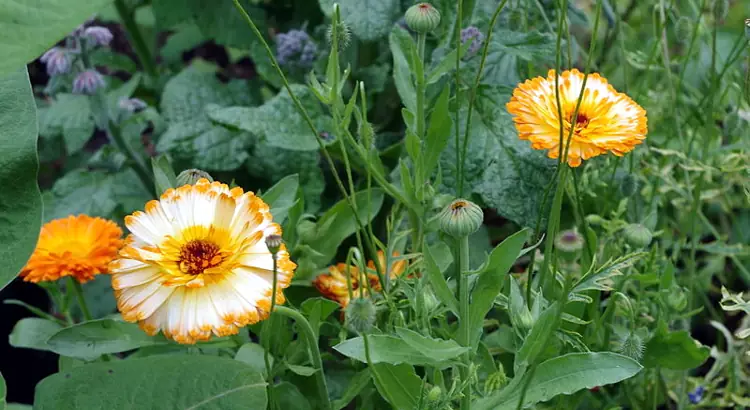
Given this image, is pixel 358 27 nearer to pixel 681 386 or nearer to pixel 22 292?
pixel 681 386

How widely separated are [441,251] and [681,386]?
387 millimetres

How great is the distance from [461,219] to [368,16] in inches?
24.2

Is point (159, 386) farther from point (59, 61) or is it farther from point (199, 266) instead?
point (59, 61)

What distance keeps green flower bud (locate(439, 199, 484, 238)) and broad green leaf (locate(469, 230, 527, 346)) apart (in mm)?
67

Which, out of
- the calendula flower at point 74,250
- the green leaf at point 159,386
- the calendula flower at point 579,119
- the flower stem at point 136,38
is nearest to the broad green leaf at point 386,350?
the green leaf at point 159,386

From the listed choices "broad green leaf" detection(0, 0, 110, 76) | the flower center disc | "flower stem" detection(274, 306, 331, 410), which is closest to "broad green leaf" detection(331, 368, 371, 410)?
"flower stem" detection(274, 306, 331, 410)

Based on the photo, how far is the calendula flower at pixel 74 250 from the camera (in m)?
1.03

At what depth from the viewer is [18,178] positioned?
945mm

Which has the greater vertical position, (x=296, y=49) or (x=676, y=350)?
(x=296, y=49)

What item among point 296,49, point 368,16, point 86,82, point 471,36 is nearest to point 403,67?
point 471,36

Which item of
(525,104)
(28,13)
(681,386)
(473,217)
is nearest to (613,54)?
(681,386)

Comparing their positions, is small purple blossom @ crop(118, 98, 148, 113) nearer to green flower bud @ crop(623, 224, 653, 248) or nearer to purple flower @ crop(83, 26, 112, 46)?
purple flower @ crop(83, 26, 112, 46)

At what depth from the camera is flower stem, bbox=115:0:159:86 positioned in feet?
5.57

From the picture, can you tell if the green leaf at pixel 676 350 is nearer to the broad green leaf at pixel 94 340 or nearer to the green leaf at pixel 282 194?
the green leaf at pixel 282 194
